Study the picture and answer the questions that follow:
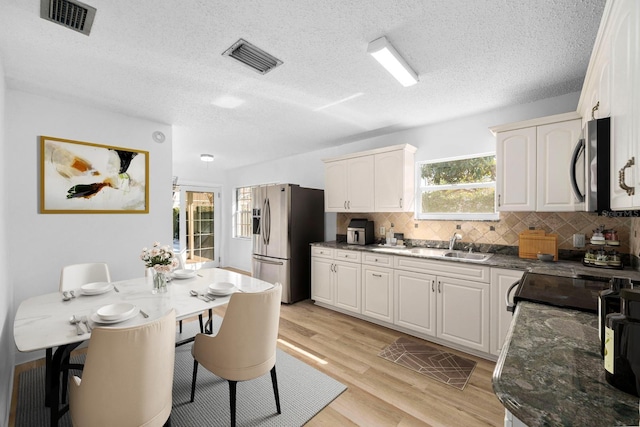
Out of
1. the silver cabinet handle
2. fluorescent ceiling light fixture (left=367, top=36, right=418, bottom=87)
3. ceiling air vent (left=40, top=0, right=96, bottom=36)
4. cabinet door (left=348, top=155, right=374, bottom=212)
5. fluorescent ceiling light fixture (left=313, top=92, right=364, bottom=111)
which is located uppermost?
fluorescent ceiling light fixture (left=313, top=92, right=364, bottom=111)

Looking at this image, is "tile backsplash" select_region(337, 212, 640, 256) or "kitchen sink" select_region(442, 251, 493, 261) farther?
"kitchen sink" select_region(442, 251, 493, 261)

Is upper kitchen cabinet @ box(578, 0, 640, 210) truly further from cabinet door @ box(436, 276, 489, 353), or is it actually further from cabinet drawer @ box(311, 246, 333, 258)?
cabinet drawer @ box(311, 246, 333, 258)

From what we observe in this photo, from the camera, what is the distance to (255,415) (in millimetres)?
1854

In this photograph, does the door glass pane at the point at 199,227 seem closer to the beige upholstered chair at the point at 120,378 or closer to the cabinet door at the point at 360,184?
the cabinet door at the point at 360,184

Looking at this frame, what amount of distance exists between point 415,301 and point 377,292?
0.48 meters

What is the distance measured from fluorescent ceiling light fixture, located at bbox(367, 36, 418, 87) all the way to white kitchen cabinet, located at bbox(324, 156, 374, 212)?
1554 millimetres

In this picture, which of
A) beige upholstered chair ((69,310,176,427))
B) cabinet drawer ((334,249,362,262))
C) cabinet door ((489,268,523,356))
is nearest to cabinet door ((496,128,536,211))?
cabinet door ((489,268,523,356))

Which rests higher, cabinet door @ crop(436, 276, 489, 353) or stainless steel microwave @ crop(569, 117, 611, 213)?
stainless steel microwave @ crop(569, 117, 611, 213)

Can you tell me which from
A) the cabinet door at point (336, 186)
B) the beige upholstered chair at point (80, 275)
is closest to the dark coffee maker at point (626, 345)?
the beige upholstered chair at point (80, 275)

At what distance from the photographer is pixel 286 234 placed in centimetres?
411

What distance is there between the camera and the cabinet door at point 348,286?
3.50 m

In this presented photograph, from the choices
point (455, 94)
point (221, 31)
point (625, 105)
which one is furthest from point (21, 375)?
point (455, 94)

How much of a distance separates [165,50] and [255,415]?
2601mm

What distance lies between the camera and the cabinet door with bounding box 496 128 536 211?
255cm
